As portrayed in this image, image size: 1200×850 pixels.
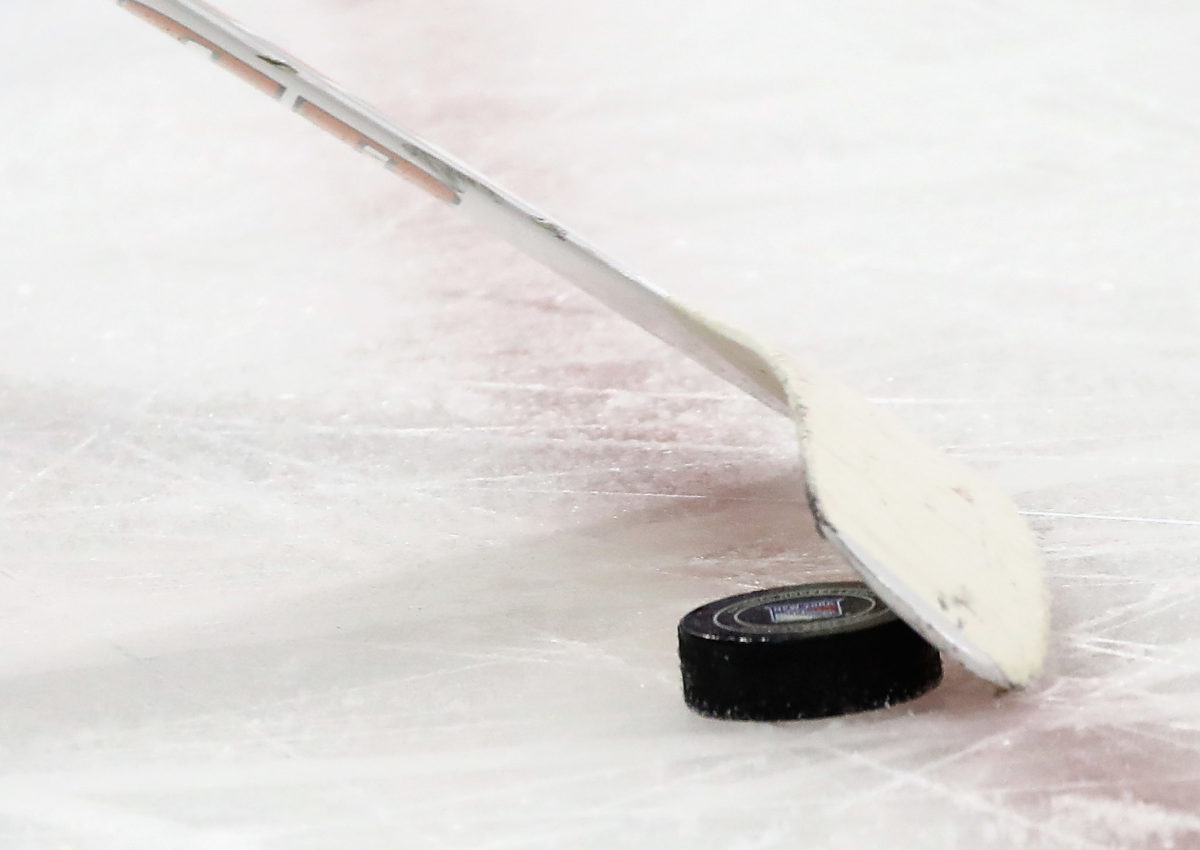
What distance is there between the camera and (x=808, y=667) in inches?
42.5

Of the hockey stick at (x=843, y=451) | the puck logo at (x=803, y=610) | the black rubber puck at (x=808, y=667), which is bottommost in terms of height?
the black rubber puck at (x=808, y=667)

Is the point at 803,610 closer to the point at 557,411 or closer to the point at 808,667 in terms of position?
the point at 808,667

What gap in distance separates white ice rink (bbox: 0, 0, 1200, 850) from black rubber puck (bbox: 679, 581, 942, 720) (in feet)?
0.05

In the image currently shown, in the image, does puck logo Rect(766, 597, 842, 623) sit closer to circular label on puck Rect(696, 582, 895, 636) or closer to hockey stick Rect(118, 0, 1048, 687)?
circular label on puck Rect(696, 582, 895, 636)

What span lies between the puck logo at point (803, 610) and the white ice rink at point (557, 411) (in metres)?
0.10

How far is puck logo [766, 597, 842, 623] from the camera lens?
3.82ft

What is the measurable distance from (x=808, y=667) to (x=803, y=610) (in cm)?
11

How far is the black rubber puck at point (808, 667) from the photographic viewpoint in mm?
1075

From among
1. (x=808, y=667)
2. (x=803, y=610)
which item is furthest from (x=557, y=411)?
(x=808, y=667)

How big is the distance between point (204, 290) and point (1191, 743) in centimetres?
210

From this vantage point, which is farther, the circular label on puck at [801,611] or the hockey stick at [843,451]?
the circular label on puck at [801,611]

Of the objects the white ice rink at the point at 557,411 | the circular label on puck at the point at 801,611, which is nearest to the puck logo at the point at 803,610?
the circular label on puck at the point at 801,611

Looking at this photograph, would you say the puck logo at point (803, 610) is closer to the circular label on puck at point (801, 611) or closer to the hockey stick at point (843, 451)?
the circular label on puck at point (801, 611)

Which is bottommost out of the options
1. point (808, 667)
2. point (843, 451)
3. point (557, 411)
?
point (808, 667)
